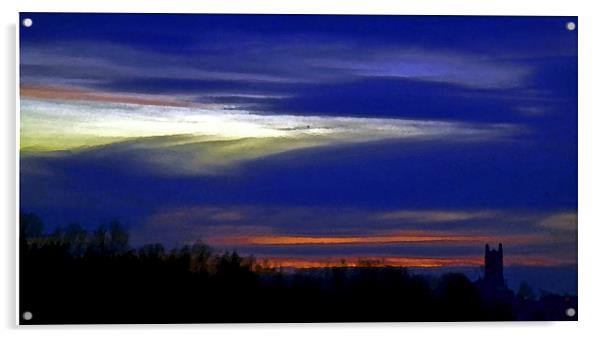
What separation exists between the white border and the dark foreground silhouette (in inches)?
1.3

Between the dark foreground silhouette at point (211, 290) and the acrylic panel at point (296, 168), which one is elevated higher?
the acrylic panel at point (296, 168)

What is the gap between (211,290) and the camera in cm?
269

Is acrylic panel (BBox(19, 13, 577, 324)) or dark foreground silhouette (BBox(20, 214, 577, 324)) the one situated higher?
acrylic panel (BBox(19, 13, 577, 324))

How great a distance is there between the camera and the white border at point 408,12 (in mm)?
2668

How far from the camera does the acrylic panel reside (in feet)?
8.73

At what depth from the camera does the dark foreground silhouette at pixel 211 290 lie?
104 inches

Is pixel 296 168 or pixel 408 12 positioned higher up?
pixel 408 12

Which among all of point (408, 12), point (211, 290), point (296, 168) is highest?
point (408, 12)

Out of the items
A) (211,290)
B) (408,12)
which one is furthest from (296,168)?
(408,12)

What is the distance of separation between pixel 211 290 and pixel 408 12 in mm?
949

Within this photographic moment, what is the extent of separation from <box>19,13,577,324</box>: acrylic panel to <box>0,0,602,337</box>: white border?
0.03 metres

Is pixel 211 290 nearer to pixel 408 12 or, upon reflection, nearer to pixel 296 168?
pixel 296 168

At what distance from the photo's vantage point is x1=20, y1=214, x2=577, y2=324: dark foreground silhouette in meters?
2.65
